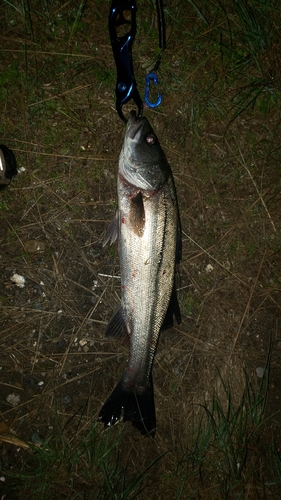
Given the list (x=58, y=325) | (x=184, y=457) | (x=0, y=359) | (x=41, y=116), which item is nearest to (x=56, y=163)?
(x=41, y=116)

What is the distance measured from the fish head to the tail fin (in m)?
1.66

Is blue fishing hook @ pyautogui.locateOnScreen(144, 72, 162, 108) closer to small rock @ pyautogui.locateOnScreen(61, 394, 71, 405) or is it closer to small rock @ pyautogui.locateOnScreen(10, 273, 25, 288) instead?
small rock @ pyautogui.locateOnScreen(10, 273, 25, 288)

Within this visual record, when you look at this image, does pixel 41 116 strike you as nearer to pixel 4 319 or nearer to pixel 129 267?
pixel 129 267

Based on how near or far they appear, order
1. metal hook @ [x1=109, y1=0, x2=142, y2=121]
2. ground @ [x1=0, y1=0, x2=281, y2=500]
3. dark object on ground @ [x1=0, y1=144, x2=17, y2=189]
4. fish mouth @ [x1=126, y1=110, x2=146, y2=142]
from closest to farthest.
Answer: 1. fish mouth @ [x1=126, y1=110, x2=146, y2=142]
2. metal hook @ [x1=109, y1=0, x2=142, y2=121]
3. dark object on ground @ [x1=0, y1=144, x2=17, y2=189]
4. ground @ [x1=0, y1=0, x2=281, y2=500]

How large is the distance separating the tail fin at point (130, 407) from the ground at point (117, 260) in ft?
0.89

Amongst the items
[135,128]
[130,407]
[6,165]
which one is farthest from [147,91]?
[130,407]

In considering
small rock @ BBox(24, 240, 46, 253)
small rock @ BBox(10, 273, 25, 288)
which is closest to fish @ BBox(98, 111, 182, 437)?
small rock @ BBox(24, 240, 46, 253)

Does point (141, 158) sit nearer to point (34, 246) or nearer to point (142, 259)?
point (142, 259)

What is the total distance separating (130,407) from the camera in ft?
9.98

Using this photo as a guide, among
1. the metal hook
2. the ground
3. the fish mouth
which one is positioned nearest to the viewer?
the fish mouth

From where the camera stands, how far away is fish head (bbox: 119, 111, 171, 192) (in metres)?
2.73

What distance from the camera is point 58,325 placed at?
10.7 feet

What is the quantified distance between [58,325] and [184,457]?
172 centimetres

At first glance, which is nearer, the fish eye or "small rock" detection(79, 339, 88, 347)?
the fish eye
